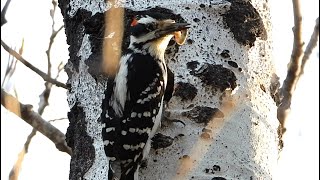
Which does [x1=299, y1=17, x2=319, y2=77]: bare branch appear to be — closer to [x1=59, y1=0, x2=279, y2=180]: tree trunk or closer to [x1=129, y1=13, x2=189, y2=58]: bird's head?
[x1=129, y1=13, x2=189, y2=58]: bird's head

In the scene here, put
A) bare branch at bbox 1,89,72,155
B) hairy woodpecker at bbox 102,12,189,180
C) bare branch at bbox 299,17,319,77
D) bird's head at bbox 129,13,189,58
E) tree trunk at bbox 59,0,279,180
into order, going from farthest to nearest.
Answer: bare branch at bbox 299,17,319,77 < bare branch at bbox 1,89,72,155 < bird's head at bbox 129,13,189,58 < hairy woodpecker at bbox 102,12,189,180 < tree trunk at bbox 59,0,279,180

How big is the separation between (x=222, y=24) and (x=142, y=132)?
521mm

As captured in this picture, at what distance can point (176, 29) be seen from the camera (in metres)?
2.55

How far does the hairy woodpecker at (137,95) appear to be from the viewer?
2529 mm

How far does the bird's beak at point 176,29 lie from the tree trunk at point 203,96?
32 mm

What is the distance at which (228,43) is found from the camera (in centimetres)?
262

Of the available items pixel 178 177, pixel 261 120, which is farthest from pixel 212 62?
pixel 178 177

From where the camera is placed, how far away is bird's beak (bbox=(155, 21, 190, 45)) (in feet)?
8.43

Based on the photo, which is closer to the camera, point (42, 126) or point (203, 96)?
point (203, 96)

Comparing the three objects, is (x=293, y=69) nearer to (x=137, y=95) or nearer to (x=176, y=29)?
(x=137, y=95)

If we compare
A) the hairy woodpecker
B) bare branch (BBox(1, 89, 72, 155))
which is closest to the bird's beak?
the hairy woodpecker

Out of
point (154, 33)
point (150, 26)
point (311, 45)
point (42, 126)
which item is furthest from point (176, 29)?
point (311, 45)

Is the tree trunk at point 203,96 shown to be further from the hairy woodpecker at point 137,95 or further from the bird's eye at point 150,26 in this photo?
the bird's eye at point 150,26

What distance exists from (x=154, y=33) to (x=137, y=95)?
0.36 m
